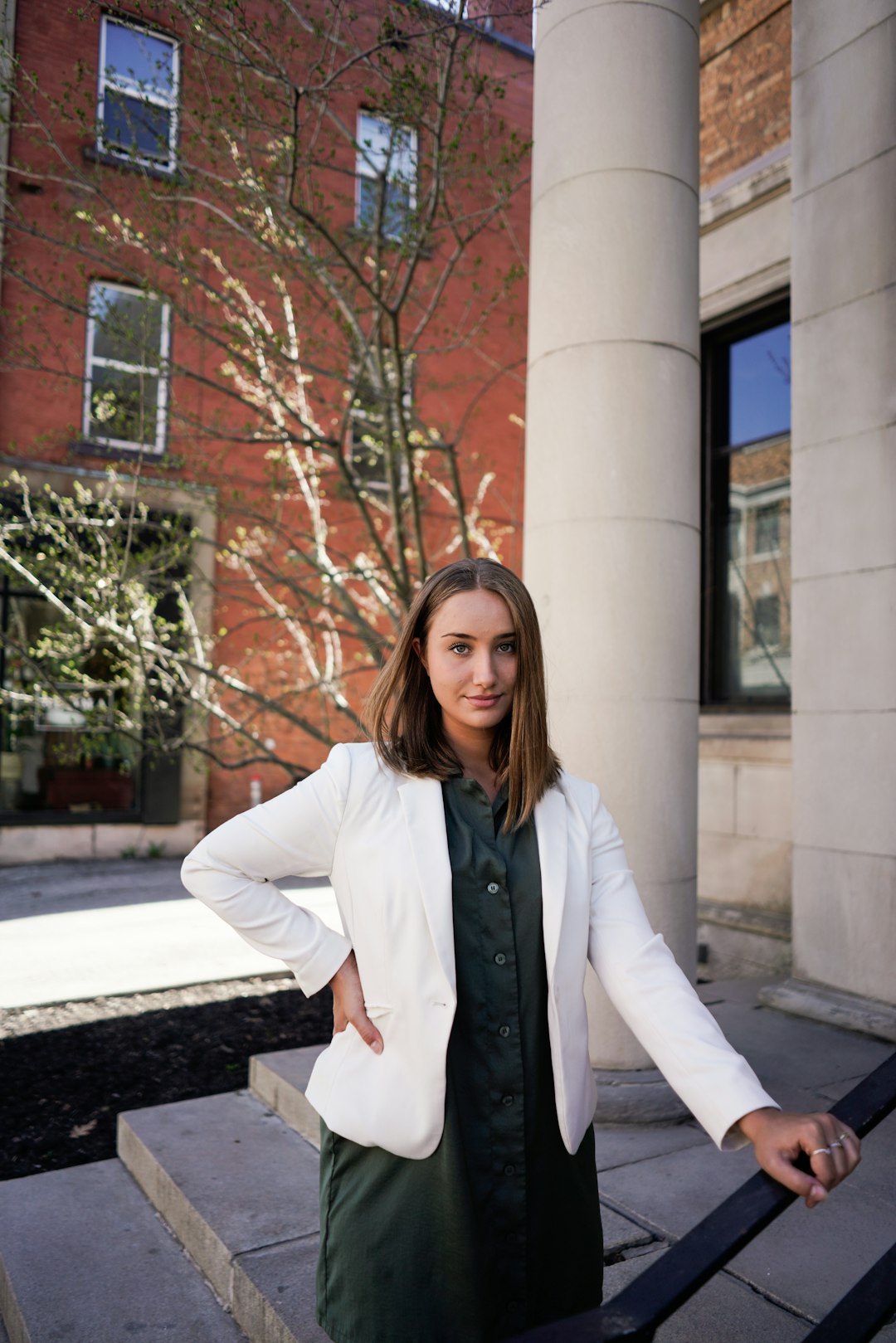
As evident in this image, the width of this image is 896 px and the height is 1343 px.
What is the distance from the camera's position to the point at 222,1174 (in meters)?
3.67

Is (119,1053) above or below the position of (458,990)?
below

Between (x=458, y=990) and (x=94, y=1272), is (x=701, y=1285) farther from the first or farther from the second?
(x=94, y=1272)

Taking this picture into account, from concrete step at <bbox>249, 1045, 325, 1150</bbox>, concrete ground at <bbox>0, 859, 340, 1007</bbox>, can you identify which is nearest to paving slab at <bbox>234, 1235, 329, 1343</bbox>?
concrete step at <bbox>249, 1045, 325, 1150</bbox>

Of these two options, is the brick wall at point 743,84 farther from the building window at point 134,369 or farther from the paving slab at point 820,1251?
the paving slab at point 820,1251

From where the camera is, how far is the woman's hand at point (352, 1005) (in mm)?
1791

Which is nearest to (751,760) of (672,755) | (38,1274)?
(672,755)

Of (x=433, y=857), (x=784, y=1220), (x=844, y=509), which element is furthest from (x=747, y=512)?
(x=433, y=857)

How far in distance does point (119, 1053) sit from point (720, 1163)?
135 inches

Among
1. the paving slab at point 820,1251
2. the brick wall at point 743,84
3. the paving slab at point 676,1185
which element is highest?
the brick wall at point 743,84

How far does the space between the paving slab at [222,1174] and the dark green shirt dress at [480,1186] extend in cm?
151

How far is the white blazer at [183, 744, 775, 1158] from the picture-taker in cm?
177

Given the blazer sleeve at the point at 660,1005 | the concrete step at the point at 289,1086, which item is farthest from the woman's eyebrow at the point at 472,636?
the concrete step at the point at 289,1086

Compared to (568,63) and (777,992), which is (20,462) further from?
(777,992)

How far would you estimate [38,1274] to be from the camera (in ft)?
10.6
